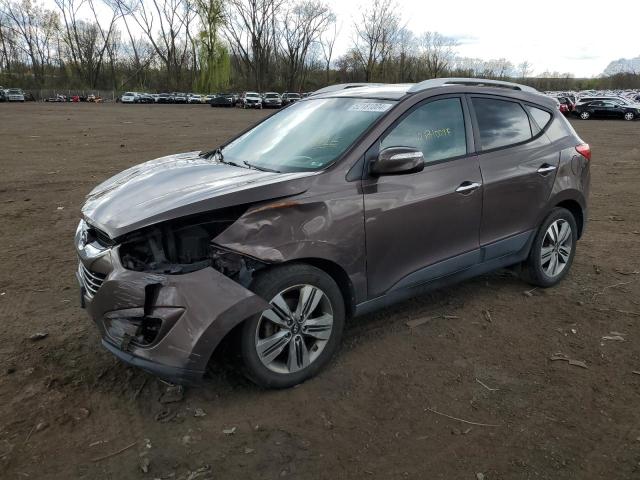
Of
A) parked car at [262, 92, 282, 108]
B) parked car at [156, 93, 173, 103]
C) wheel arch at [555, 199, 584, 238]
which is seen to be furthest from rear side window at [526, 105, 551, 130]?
parked car at [156, 93, 173, 103]

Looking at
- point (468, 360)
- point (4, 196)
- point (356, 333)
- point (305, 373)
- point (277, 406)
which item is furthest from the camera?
point (4, 196)

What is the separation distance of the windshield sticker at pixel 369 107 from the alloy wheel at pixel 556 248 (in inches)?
78.6

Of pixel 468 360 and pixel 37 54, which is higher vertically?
pixel 37 54

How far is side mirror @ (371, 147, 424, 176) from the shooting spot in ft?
10.4

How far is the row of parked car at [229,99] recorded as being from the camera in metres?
51.0

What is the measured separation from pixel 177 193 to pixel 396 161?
1.33m

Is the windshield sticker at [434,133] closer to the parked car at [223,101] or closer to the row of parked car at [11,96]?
the parked car at [223,101]

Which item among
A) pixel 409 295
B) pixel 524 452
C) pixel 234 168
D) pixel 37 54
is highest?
pixel 37 54

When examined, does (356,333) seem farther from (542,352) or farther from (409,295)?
(542,352)

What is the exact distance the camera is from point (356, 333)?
3834 mm

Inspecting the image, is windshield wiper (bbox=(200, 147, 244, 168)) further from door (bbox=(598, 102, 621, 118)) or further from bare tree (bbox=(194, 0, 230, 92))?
bare tree (bbox=(194, 0, 230, 92))

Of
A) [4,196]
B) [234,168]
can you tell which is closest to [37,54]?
[4,196]

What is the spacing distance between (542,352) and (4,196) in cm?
830

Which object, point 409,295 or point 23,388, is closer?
point 23,388
